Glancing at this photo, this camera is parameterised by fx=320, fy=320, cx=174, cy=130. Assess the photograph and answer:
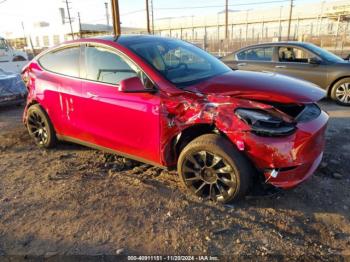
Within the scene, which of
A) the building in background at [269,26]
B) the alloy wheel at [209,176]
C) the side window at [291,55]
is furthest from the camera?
the building in background at [269,26]

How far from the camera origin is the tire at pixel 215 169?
9.90 feet

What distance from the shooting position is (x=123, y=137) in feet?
12.3

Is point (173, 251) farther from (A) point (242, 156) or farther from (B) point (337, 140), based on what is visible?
(B) point (337, 140)

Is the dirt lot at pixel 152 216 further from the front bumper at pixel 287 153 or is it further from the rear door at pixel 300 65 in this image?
the rear door at pixel 300 65

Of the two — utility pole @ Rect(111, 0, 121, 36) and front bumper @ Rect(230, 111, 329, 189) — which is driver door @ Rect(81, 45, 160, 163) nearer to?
front bumper @ Rect(230, 111, 329, 189)

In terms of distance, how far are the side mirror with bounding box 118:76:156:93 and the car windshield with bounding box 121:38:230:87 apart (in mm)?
274

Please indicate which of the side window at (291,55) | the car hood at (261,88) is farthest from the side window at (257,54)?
the car hood at (261,88)

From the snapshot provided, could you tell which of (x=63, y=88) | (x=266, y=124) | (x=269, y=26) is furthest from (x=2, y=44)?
(x=269, y=26)

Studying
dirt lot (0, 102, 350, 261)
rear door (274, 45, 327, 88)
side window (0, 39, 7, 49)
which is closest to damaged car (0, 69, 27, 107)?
dirt lot (0, 102, 350, 261)

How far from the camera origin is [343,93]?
7.40 meters

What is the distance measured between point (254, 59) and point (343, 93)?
2.33 metres

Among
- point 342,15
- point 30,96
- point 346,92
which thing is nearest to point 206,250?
point 30,96

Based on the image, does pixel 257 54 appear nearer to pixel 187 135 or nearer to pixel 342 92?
pixel 342 92

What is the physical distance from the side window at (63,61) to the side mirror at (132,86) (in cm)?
113
